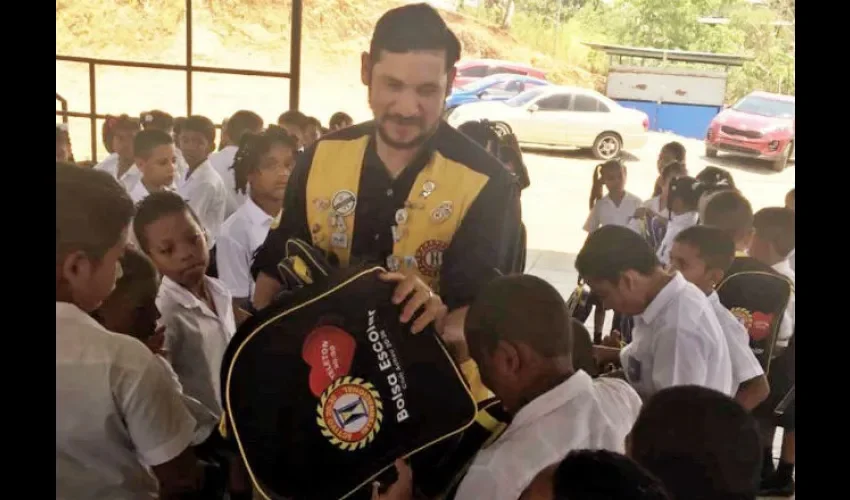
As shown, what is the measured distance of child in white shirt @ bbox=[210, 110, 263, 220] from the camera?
4.08ft

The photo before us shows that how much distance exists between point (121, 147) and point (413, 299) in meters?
0.63

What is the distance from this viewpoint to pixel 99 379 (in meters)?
0.78

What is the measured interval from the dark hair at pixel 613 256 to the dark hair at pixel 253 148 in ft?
1.44

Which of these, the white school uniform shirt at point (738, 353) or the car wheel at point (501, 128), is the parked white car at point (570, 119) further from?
the white school uniform shirt at point (738, 353)

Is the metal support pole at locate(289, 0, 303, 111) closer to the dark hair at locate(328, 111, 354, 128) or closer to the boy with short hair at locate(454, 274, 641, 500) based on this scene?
the dark hair at locate(328, 111, 354, 128)

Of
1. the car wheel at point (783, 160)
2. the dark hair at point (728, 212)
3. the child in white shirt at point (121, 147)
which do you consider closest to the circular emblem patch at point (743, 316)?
the dark hair at point (728, 212)

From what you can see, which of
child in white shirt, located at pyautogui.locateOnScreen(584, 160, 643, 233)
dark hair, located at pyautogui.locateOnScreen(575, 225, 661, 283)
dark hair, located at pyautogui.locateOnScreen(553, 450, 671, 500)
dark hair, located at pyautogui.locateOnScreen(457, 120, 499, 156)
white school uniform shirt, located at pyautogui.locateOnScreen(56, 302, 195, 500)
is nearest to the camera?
dark hair, located at pyautogui.locateOnScreen(553, 450, 671, 500)

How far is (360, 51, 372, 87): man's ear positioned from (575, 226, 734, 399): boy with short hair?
15.9 inches

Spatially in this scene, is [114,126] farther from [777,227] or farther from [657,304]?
[777,227]

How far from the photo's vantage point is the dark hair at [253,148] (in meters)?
1.11

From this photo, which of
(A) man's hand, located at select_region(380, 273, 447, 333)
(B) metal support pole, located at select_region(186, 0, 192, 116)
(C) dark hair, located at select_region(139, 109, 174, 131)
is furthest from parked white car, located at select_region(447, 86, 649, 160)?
(C) dark hair, located at select_region(139, 109, 174, 131)

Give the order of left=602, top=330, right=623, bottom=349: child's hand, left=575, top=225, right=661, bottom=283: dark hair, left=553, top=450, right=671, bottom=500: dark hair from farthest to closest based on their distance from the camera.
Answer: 1. left=602, top=330, right=623, bottom=349: child's hand
2. left=575, top=225, right=661, bottom=283: dark hair
3. left=553, top=450, right=671, bottom=500: dark hair
